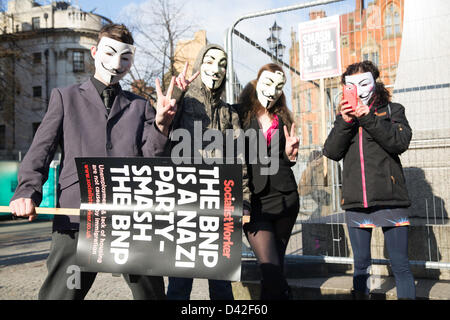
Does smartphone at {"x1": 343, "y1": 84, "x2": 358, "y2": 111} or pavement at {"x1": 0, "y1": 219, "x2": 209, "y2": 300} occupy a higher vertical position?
smartphone at {"x1": 343, "y1": 84, "x2": 358, "y2": 111}

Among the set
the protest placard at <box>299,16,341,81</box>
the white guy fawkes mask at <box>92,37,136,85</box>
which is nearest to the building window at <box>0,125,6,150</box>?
the protest placard at <box>299,16,341,81</box>

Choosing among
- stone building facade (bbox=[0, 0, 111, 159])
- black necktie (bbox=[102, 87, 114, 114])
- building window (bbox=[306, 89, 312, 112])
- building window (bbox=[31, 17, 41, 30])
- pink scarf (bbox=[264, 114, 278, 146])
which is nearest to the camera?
black necktie (bbox=[102, 87, 114, 114])

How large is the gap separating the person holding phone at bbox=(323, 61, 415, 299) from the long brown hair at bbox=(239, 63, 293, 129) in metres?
0.39

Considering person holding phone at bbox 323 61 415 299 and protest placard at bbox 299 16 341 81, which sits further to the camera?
protest placard at bbox 299 16 341 81

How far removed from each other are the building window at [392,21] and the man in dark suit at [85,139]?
303 cm

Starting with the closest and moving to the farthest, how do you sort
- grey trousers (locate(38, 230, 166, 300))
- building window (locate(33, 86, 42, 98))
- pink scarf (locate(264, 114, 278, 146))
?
grey trousers (locate(38, 230, 166, 300))
pink scarf (locate(264, 114, 278, 146))
building window (locate(33, 86, 42, 98))

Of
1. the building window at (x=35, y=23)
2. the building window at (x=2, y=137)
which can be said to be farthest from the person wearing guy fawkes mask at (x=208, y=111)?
the building window at (x=35, y=23)

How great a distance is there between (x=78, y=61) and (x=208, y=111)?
33.5m

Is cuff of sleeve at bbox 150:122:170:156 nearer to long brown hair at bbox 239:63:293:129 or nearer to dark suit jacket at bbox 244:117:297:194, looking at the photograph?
dark suit jacket at bbox 244:117:297:194

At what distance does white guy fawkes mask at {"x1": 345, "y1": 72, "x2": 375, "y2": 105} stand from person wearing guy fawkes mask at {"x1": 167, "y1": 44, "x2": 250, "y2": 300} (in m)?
0.94

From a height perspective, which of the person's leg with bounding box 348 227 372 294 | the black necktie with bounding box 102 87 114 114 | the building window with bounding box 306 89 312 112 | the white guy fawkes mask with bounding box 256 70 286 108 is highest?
the building window with bounding box 306 89 312 112

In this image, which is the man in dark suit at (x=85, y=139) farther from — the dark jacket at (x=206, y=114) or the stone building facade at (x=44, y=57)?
the stone building facade at (x=44, y=57)

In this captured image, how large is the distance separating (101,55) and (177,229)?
116 cm

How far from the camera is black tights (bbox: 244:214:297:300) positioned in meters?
2.79
